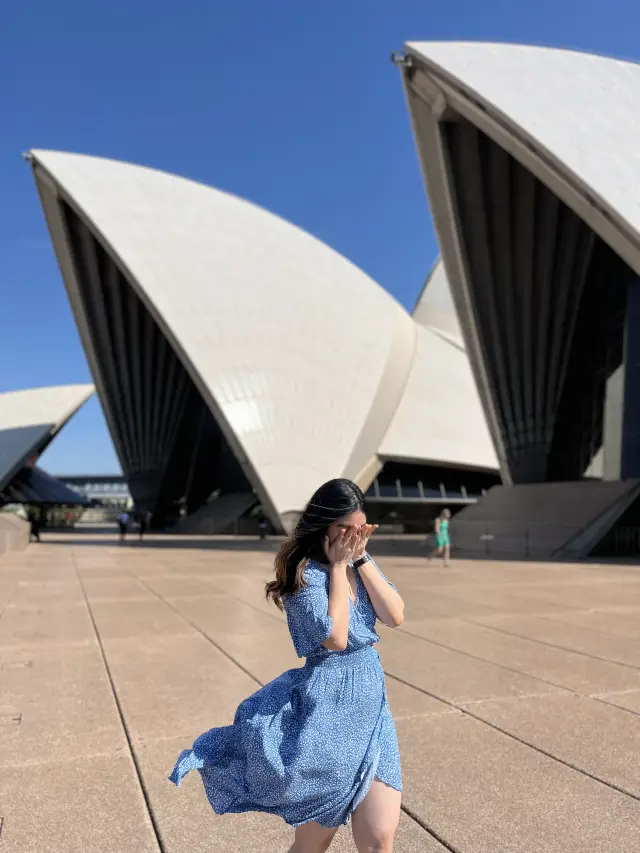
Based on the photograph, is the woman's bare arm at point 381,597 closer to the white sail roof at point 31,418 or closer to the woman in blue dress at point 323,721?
the woman in blue dress at point 323,721

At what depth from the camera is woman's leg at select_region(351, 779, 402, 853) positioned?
1.79m

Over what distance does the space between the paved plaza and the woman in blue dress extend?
0.68 metres

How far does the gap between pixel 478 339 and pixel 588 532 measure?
A: 8.79 metres

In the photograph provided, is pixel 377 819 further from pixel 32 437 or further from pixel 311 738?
pixel 32 437

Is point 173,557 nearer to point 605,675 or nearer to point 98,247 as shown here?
point 605,675

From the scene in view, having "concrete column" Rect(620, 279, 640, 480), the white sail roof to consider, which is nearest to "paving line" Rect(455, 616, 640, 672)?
"concrete column" Rect(620, 279, 640, 480)

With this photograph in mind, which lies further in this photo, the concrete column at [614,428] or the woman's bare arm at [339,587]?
the concrete column at [614,428]

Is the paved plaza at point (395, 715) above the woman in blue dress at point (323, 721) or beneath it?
beneath

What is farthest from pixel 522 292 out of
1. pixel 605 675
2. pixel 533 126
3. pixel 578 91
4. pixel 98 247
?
pixel 605 675

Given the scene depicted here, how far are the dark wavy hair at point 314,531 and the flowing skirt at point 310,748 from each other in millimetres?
235

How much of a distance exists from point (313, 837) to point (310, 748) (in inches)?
11.8

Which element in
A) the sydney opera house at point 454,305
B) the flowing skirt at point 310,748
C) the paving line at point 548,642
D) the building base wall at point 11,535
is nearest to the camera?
the flowing skirt at point 310,748

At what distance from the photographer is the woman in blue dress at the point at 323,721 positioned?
1.79m

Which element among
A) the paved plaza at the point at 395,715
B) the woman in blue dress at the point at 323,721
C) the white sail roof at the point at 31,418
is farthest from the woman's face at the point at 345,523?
the white sail roof at the point at 31,418
